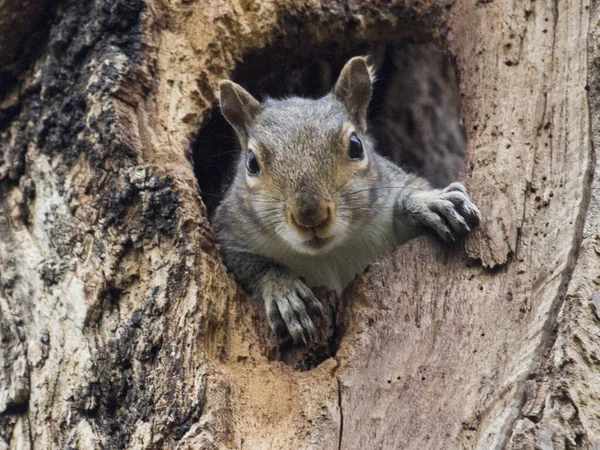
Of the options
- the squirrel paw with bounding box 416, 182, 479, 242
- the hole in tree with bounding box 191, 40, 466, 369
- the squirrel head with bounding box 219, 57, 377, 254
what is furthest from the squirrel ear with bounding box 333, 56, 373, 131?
the squirrel paw with bounding box 416, 182, 479, 242

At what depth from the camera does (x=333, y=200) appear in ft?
8.69

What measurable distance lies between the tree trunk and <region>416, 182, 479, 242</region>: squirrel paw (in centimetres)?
6

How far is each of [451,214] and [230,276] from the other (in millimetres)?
790

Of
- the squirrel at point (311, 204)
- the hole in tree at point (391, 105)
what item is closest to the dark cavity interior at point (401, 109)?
the hole in tree at point (391, 105)

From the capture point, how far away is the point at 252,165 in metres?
2.96

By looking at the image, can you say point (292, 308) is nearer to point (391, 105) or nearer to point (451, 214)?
point (451, 214)

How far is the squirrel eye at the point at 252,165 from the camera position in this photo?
2939 mm

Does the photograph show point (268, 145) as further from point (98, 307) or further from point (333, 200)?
point (98, 307)

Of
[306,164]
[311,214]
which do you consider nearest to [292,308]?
[311,214]

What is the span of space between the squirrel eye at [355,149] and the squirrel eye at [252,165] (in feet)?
1.10

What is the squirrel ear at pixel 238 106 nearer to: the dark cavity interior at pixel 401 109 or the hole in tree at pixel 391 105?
the hole in tree at pixel 391 105

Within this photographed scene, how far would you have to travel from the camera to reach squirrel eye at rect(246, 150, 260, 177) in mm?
2939

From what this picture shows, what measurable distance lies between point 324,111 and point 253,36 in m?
0.54

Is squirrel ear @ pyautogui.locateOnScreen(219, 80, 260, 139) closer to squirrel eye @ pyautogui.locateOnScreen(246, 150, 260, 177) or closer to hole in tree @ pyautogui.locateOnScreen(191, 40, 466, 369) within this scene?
squirrel eye @ pyautogui.locateOnScreen(246, 150, 260, 177)
